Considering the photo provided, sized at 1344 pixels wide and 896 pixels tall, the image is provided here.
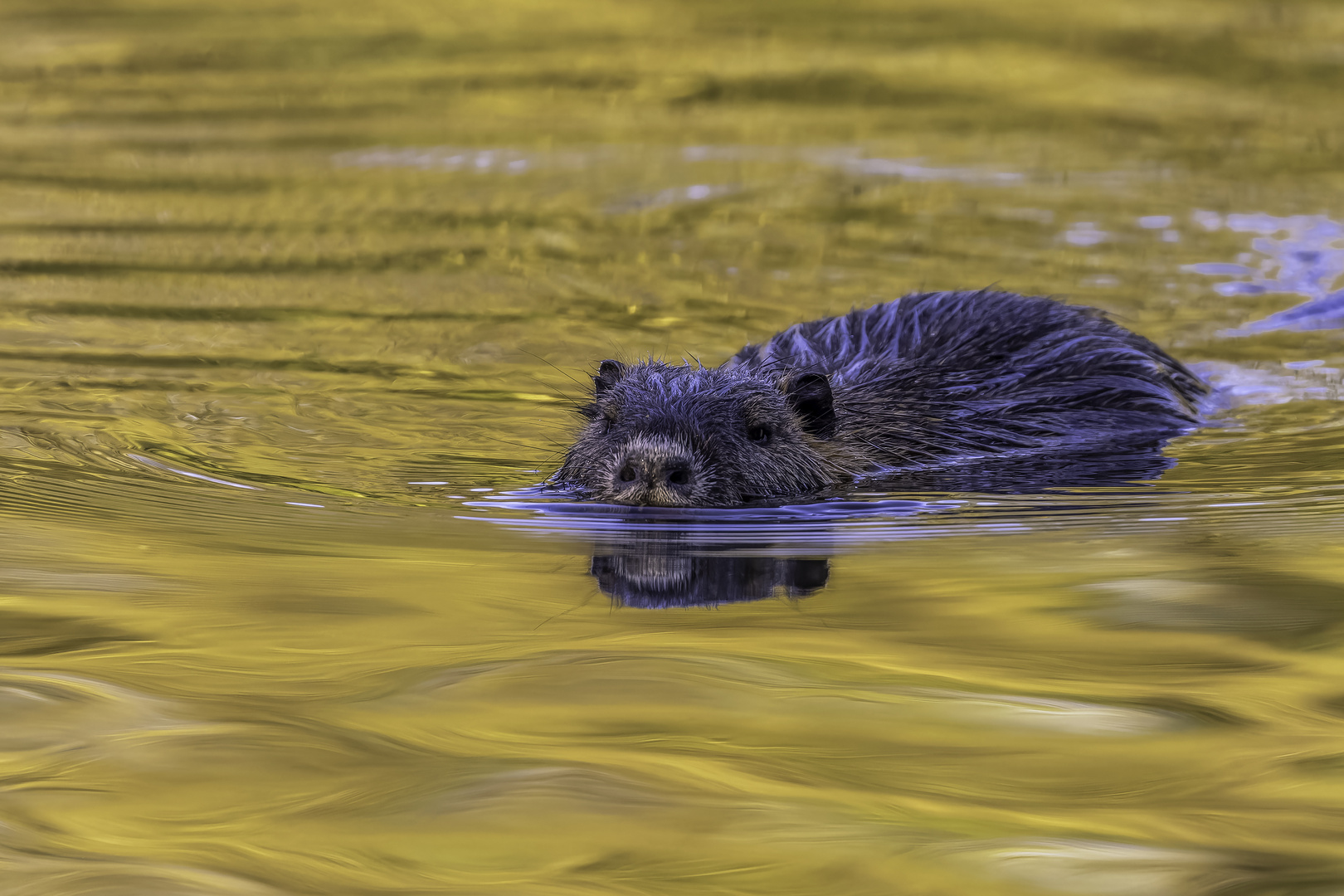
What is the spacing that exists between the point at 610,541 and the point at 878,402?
77.6 inches

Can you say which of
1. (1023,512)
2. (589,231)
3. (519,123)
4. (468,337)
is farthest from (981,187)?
(1023,512)

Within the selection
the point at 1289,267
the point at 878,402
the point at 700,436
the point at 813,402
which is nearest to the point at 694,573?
the point at 700,436

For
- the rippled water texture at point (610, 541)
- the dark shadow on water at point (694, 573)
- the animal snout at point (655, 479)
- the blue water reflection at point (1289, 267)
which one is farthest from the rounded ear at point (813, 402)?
the blue water reflection at point (1289, 267)

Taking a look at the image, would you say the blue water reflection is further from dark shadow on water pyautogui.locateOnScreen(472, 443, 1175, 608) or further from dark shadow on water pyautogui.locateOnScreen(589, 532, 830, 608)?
dark shadow on water pyautogui.locateOnScreen(589, 532, 830, 608)

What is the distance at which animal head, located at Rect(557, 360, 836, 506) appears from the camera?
555cm

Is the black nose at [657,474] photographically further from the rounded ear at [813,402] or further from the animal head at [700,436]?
the rounded ear at [813,402]

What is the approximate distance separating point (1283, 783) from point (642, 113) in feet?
40.7

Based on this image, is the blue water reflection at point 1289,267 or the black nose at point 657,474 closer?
the black nose at point 657,474

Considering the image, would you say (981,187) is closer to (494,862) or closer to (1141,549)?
(1141,549)

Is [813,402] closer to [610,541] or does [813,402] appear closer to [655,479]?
[655,479]

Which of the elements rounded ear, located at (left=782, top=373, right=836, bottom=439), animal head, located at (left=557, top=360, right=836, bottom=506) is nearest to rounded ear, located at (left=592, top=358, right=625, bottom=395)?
animal head, located at (left=557, top=360, right=836, bottom=506)

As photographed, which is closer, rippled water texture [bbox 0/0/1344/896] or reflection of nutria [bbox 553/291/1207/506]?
rippled water texture [bbox 0/0/1344/896]

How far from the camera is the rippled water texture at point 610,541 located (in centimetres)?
290

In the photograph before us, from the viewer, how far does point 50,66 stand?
1648 centimetres
